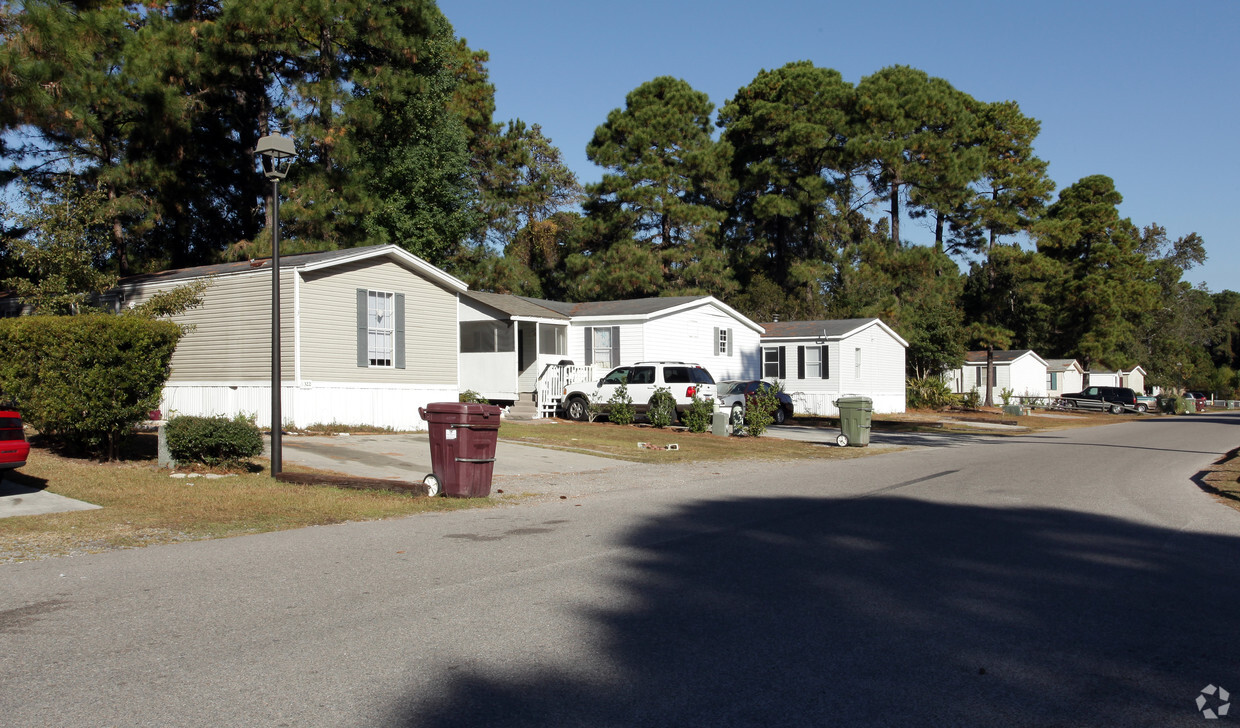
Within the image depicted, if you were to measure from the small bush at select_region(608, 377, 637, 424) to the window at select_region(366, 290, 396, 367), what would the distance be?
7.17m

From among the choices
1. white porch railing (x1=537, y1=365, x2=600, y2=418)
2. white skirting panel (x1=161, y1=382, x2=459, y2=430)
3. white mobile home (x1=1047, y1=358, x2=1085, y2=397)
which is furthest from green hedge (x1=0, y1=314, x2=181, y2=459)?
white mobile home (x1=1047, y1=358, x2=1085, y2=397)

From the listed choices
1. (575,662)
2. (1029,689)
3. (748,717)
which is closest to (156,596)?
(575,662)

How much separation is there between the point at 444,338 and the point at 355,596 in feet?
59.0

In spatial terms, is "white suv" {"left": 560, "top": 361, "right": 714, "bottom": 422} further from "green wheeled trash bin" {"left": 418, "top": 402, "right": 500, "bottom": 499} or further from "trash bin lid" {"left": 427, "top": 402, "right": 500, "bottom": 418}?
"trash bin lid" {"left": 427, "top": 402, "right": 500, "bottom": 418}

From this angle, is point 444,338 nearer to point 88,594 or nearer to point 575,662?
point 88,594

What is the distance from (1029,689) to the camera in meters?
4.97

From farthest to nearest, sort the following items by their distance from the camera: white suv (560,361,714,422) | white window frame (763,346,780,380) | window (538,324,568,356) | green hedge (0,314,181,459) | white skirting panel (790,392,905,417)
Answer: white window frame (763,346,780,380) < white skirting panel (790,392,905,417) < window (538,324,568,356) < white suv (560,361,714,422) < green hedge (0,314,181,459)

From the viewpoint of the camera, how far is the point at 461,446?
12406mm

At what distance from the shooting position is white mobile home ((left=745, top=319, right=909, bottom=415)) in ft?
132

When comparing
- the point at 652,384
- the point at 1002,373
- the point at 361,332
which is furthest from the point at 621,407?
the point at 1002,373

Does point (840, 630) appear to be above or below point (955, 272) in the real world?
below

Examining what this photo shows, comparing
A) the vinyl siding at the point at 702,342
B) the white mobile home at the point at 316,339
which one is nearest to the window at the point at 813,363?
the vinyl siding at the point at 702,342

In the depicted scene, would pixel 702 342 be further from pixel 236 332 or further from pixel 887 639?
pixel 887 639

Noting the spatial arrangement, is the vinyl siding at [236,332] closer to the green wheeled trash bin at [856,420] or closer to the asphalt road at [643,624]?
the asphalt road at [643,624]
